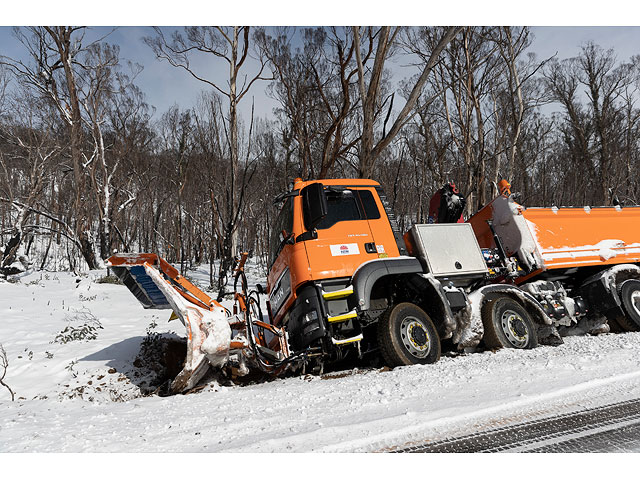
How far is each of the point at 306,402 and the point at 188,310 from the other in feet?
5.40

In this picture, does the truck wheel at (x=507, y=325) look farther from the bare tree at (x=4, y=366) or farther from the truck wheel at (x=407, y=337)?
the bare tree at (x=4, y=366)

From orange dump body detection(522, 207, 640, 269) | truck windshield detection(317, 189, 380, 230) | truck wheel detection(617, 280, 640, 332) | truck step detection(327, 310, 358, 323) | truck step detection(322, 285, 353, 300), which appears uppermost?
truck windshield detection(317, 189, 380, 230)

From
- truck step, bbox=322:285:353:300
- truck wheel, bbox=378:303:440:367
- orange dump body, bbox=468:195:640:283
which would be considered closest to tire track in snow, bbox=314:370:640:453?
truck wheel, bbox=378:303:440:367

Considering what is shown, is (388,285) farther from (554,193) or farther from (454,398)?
(554,193)

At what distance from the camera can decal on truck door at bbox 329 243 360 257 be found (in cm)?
500

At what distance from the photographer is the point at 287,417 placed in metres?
3.20

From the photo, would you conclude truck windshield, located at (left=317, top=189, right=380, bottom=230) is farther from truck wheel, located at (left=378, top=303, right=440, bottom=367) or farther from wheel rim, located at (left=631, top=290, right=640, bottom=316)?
wheel rim, located at (left=631, top=290, right=640, bottom=316)

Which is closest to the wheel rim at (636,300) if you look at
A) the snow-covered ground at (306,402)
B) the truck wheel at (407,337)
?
the snow-covered ground at (306,402)

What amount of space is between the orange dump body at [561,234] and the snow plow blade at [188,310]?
4902 millimetres

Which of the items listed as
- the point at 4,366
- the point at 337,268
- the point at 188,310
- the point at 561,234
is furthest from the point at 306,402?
the point at 561,234

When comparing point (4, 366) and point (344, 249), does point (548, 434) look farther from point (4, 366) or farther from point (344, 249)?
point (4, 366)

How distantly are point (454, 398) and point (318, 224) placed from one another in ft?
8.21

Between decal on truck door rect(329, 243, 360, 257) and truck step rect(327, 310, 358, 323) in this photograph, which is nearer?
truck step rect(327, 310, 358, 323)

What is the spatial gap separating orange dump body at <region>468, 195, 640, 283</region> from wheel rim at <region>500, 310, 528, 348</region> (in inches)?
43.8
